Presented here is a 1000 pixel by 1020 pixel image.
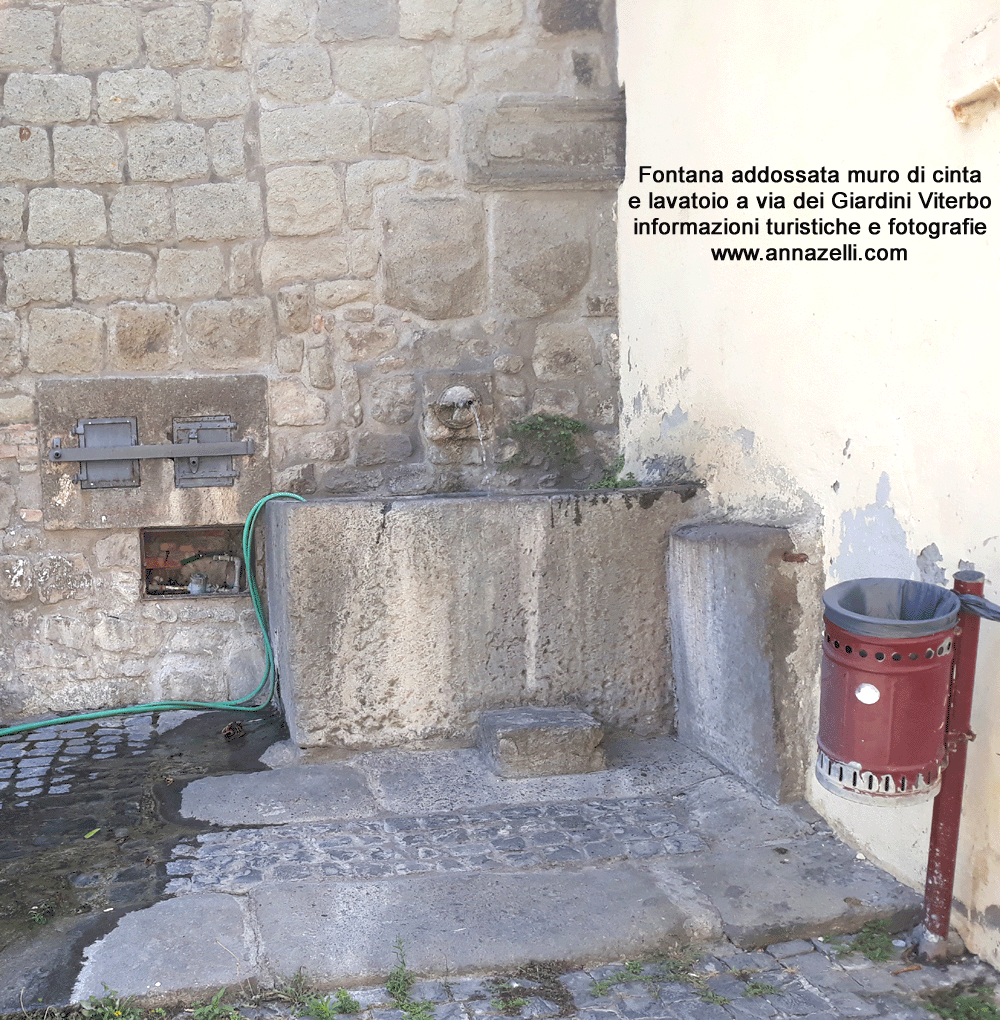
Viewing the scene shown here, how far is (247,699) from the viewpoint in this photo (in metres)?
4.02

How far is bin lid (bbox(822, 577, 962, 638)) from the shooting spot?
1.96 m

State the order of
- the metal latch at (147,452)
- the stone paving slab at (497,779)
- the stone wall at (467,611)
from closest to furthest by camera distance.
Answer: the stone paving slab at (497,779) < the stone wall at (467,611) < the metal latch at (147,452)

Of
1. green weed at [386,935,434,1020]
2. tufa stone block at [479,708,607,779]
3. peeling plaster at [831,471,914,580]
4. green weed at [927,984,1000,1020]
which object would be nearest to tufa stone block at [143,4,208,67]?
tufa stone block at [479,708,607,779]

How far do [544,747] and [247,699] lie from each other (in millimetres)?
1423

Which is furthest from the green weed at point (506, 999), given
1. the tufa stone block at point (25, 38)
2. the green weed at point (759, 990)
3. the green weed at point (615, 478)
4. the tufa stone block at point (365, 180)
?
the tufa stone block at point (25, 38)

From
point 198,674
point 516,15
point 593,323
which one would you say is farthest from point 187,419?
point 516,15

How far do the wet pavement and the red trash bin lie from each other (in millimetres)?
454

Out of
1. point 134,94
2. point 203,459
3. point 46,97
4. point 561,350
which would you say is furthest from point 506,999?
point 46,97

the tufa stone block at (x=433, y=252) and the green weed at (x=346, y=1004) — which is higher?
the tufa stone block at (x=433, y=252)

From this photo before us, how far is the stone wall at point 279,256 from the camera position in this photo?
12.6 ft

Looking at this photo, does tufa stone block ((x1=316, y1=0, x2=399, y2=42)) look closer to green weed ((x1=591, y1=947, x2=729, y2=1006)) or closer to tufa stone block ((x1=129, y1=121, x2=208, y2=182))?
tufa stone block ((x1=129, y1=121, x2=208, y2=182))

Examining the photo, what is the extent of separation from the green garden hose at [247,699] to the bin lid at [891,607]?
2277 millimetres

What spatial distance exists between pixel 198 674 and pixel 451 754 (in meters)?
1.28

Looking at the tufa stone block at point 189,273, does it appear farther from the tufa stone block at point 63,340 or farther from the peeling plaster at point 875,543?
the peeling plaster at point 875,543
